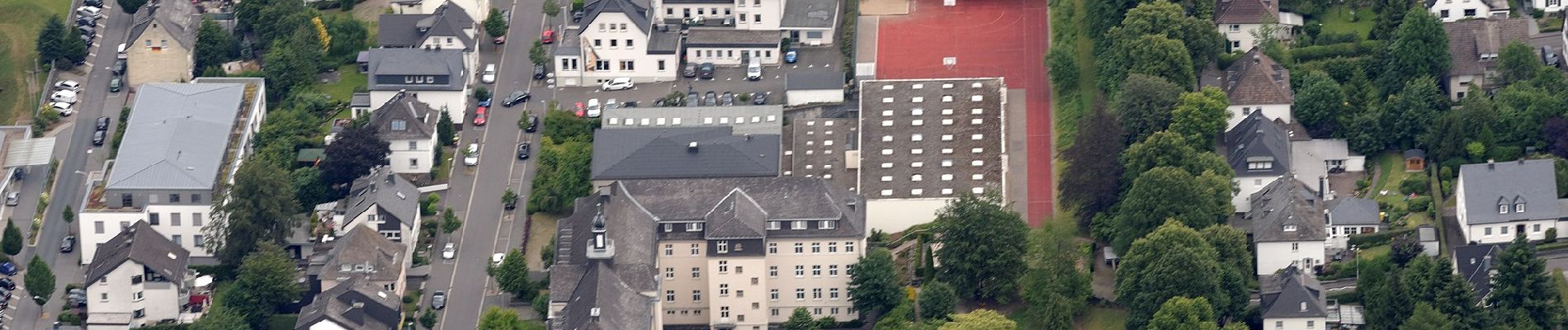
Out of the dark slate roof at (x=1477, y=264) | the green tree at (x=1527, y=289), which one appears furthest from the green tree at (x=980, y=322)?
the green tree at (x=1527, y=289)

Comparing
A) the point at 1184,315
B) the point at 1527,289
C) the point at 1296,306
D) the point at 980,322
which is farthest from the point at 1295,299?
the point at 980,322

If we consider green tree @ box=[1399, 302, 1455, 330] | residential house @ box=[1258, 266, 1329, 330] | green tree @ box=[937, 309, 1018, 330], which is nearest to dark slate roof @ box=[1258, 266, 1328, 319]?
residential house @ box=[1258, 266, 1329, 330]

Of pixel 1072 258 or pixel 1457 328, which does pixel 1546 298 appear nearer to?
pixel 1457 328

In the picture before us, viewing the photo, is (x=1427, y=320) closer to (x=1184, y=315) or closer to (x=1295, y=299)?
(x=1295, y=299)

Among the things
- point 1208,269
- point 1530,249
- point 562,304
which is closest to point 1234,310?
point 1208,269

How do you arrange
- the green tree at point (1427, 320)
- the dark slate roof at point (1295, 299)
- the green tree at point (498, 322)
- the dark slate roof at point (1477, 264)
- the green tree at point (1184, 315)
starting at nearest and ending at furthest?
the green tree at point (1427, 320), the green tree at point (1184, 315), the dark slate roof at point (1295, 299), the dark slate roof at point (1477, 264), the green tree at point (498, 322)

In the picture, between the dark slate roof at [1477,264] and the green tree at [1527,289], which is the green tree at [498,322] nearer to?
the dark slate roof at [1477,264]

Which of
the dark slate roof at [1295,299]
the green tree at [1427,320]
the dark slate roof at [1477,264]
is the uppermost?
the dark slate roof at [1477,264]
